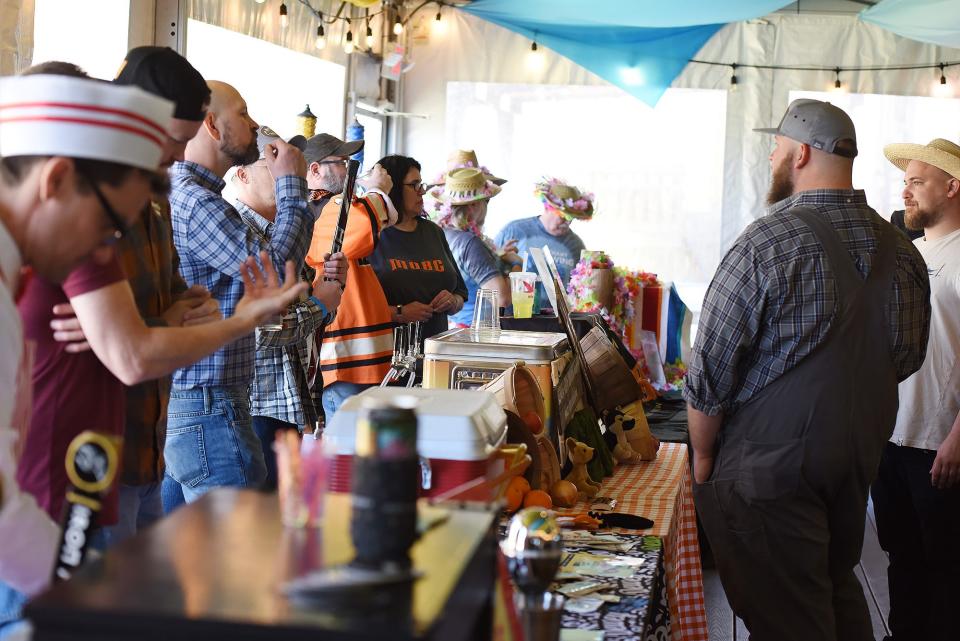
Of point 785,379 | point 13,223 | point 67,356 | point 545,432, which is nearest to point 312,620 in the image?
point 13,223

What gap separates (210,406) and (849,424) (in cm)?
137

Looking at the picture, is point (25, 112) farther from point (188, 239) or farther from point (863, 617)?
point (863, 617)

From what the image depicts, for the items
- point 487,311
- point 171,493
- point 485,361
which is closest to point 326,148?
point 487,311

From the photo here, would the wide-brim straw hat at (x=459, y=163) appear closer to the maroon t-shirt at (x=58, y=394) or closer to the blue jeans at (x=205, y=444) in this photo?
the blue jeans at (x=205, y=444)

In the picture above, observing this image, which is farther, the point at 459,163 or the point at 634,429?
the point at 459,163

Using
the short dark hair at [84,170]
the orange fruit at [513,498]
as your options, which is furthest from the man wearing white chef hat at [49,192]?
the orange fruit at [513,498]

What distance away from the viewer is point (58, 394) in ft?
4.60

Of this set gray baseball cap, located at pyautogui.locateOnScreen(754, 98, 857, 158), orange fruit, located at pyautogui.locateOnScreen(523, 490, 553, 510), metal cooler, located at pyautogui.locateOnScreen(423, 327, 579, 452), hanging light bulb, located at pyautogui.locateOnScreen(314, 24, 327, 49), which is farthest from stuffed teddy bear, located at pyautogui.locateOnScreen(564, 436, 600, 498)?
hanging light bulb, located at pyautogui.locateOnScreen(314, 24, 327, 49)

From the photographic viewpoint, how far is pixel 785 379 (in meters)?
2.24

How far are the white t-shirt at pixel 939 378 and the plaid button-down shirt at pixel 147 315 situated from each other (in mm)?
2229

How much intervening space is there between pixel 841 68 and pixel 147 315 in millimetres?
7439

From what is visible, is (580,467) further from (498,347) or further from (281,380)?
(281,380)

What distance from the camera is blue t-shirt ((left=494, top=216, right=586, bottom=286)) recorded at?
605cm

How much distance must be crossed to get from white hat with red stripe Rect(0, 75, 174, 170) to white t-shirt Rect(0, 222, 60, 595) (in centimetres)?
11
